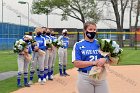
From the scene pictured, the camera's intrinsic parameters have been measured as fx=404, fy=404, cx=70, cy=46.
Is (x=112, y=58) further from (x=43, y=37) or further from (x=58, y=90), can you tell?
(x=43, y=37)

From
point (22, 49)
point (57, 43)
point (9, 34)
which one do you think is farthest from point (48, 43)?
point (9, 34)

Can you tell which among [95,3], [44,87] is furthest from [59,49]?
[95,3]

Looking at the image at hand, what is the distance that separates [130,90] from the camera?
12.6m

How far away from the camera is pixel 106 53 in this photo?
22.1ft

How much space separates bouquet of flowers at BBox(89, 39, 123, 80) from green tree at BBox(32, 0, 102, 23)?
49.4 meters

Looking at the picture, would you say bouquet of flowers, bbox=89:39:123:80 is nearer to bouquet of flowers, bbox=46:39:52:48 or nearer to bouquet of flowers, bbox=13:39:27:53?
bouquet of flowers, bbox=13:39:27:53

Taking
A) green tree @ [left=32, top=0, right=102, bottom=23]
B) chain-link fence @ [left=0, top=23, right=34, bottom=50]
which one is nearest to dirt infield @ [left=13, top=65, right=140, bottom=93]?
chain-link fence @ [left=0, top=23, right=34, bottom=50]

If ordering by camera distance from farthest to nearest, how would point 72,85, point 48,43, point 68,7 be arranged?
1. point 68,7
2. point 48,43
3. point 72,85

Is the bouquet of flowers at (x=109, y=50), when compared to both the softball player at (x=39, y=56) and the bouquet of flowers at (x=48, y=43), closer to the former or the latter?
the softball player at (x=39, y=56)

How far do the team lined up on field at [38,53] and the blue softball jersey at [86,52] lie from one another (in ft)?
21.7

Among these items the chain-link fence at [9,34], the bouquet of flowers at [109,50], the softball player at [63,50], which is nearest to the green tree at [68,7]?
the chain-link fence at [9,34]

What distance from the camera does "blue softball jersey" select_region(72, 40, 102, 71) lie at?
6746 mm

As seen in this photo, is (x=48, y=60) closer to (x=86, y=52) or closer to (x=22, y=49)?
(x=22, y=49)

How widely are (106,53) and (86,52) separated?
1.09 ft
